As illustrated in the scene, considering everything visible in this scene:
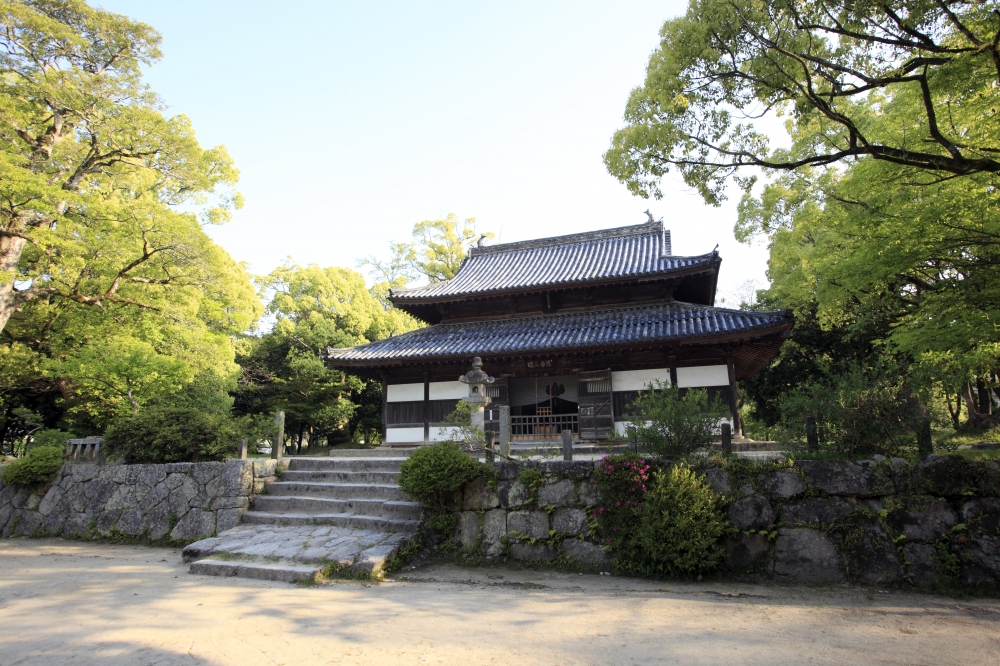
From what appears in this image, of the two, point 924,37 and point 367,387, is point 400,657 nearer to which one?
point 924,37

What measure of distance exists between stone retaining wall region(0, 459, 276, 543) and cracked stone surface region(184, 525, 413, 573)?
0.94m

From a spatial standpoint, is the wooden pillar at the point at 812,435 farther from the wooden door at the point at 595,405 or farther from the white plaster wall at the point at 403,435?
the white plaster wall at the point at 403,435

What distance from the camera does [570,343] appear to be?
45.2 ft

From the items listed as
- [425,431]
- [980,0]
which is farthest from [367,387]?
[980,0]

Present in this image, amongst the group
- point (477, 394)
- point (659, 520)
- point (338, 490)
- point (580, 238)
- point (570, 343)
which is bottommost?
point (659, 520)

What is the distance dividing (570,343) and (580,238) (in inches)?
313

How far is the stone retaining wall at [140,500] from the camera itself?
31.2 feet

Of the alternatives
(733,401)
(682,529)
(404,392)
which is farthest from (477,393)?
(733,401)

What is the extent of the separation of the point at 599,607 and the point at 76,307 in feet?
57.4

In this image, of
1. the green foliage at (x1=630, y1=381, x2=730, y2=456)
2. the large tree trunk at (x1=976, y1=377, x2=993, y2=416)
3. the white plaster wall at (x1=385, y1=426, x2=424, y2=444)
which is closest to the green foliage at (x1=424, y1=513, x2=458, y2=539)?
the green foliage at (x1=630, y1=381, x2=730, y2=456)

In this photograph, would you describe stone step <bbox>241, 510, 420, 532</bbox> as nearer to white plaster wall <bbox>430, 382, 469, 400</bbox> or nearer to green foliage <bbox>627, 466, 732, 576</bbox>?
green foliage <bbox>627, 466, 732, 576</bbox>

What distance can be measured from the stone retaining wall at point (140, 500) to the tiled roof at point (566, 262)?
8.52 m

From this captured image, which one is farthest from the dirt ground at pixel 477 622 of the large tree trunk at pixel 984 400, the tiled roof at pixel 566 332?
the large tree trunk at pixel 984 400

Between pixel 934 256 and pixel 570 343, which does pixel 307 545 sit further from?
pixel 934 256
